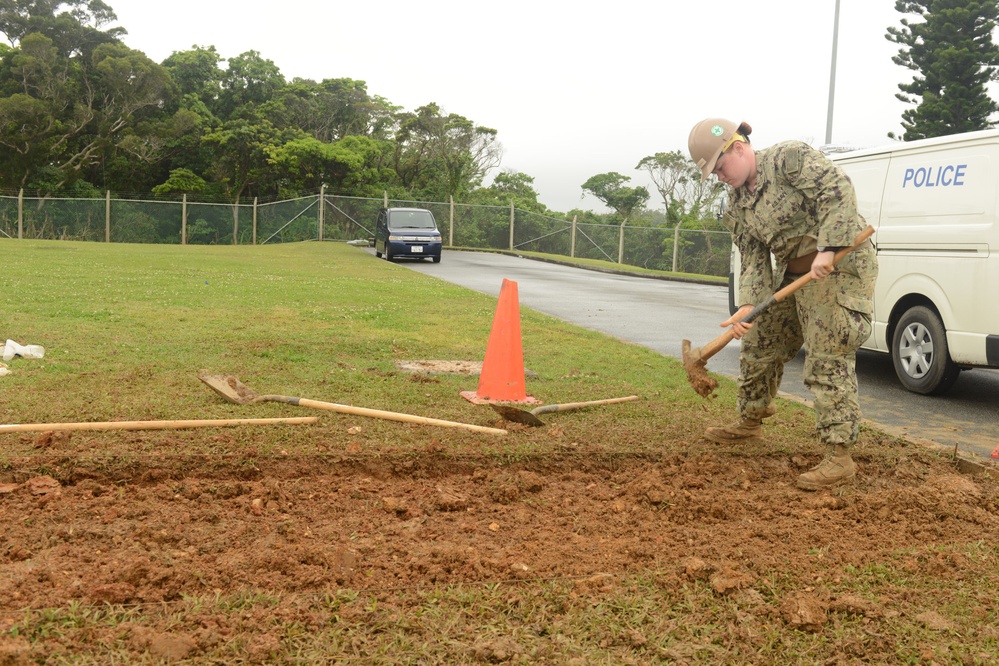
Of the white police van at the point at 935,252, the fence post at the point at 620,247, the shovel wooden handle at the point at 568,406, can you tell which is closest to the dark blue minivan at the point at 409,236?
the fence post at the point at 620,247

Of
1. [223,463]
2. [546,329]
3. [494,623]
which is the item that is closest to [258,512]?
[223,463]

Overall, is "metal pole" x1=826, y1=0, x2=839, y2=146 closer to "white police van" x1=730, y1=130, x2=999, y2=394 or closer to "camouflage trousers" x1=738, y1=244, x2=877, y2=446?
"white police van" x1=730, y1=130, x2=999, y2=394

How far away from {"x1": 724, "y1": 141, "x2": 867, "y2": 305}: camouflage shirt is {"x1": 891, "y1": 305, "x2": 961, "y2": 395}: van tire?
10.2 feet

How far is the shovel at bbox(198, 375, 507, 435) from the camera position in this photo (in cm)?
521

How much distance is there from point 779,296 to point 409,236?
21.7 metres

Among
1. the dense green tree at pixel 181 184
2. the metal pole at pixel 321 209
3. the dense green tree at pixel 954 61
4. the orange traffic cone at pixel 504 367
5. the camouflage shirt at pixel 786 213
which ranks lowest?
the orange traffic cone at pixel 504 367

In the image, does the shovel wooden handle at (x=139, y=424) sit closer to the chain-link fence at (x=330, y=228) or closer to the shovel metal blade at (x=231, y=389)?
the shovel metal blade at (x=231, y=389)

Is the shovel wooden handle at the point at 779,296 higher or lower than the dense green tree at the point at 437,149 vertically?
lower

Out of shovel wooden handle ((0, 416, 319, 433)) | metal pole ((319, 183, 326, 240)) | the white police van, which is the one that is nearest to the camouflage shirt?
shovel wooden handle ((0, 416, 319, 433))

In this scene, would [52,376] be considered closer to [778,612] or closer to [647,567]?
[647,567]

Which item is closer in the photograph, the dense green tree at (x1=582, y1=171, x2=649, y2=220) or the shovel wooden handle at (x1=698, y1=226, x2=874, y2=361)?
the shovel wooden handle at (x1=698, y1=226, x2=874, y2=361)

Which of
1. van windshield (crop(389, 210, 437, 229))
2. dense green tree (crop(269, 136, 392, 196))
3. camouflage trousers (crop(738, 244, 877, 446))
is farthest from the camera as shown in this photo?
dense green tree (crop(269, 136, 392, 196))

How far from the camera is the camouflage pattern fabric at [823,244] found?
4.43 meters

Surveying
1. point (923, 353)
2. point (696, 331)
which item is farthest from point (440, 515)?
point (696, 331)
